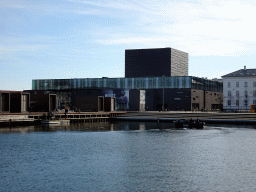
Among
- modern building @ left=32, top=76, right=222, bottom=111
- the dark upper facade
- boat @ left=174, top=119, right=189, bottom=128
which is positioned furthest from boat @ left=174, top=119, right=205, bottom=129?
the dark upper facade

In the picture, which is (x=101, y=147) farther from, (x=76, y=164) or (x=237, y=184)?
(x=237, y=184)

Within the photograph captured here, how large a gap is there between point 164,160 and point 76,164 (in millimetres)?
11873

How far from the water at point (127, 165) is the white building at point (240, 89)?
4072 inches

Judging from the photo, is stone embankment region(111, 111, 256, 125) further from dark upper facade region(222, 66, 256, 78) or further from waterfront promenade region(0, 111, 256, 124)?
dark upper facade region(222, 66, 256, 78)

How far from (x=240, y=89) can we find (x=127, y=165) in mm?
133791

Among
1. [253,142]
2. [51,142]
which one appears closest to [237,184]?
[253,142]

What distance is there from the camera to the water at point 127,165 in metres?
35.9

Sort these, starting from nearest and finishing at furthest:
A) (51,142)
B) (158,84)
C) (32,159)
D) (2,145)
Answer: (32,159), (2,145), (51,142), (158,84)

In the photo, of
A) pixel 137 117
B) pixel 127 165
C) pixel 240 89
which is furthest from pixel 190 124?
pixel 240 89

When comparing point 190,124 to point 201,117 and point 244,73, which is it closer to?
point 201,117

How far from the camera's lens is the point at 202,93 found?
196375 mm

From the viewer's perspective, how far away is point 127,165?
151 ft

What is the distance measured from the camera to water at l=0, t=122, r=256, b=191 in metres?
35.9

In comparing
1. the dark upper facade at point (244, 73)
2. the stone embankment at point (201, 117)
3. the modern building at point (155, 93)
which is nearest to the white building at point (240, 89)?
the dark upper facade at point (244, 73)
